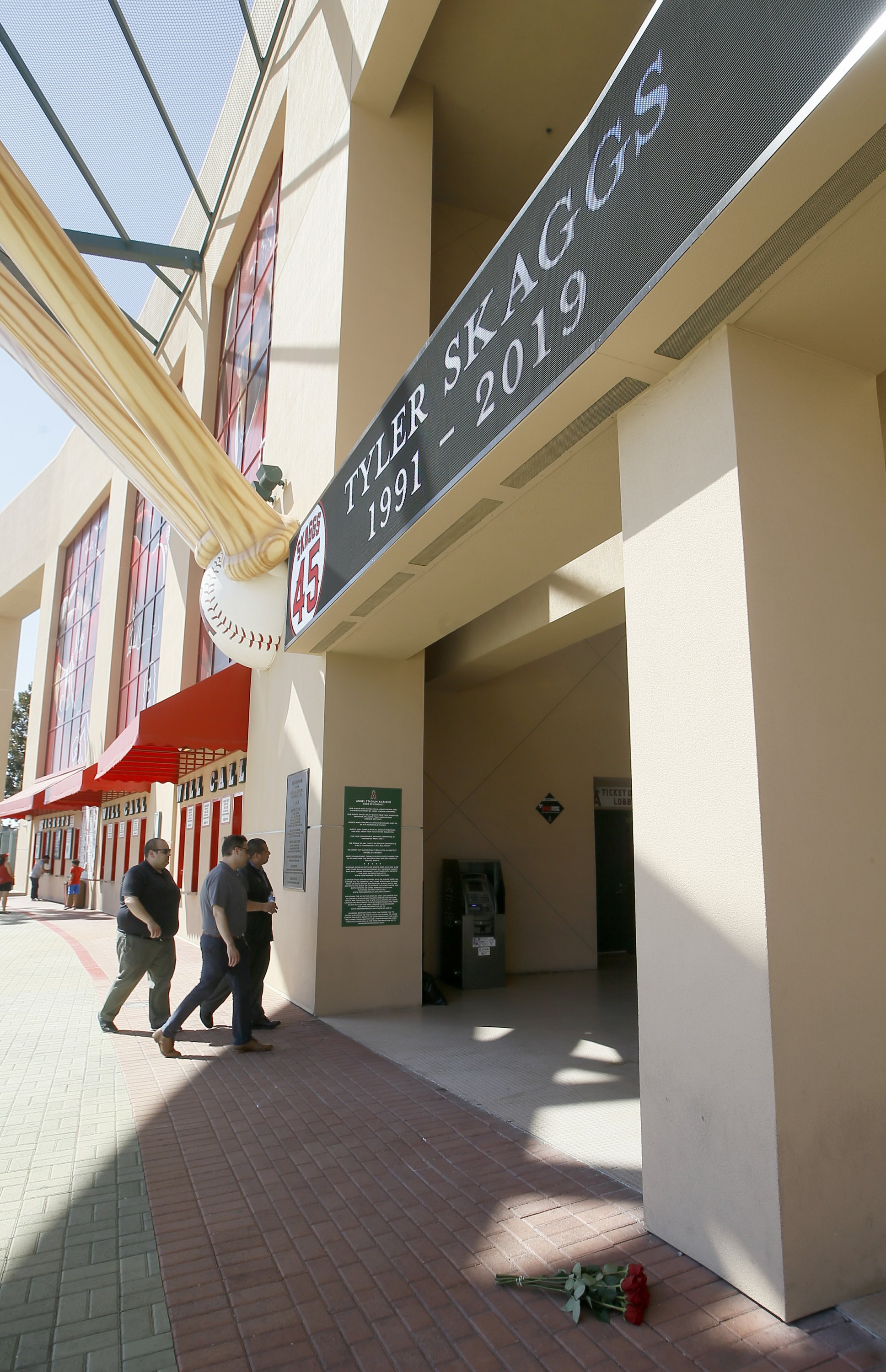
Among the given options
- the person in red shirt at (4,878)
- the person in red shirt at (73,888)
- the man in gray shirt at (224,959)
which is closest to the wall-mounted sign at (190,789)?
the person in red shirt at (4,878)

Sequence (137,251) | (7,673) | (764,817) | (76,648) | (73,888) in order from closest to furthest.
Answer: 1. (764,817)
2. (137,251)
3. (73,888)
4. (76,648)
5. (7,673)

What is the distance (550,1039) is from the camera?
671cm

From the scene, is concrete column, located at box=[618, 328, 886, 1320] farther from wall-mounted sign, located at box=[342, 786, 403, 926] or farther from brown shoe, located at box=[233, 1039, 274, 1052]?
wall-mounted sign, located at box=[342, 786, 403, 926]

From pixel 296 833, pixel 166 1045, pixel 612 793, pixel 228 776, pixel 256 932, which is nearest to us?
pixel 166 1045

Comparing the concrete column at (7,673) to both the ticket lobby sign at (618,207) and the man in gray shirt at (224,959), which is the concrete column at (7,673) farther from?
the ticket lobby sign at (618,207)

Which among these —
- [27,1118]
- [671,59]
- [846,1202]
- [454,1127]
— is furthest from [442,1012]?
[671,59]

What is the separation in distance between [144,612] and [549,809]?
13618 millimetres

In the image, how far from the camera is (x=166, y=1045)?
20.5 ft

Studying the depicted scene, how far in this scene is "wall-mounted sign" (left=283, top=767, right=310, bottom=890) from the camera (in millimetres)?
8195

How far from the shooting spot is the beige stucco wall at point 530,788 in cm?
1041

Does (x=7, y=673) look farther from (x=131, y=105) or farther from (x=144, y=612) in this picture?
(x=131, y=105)

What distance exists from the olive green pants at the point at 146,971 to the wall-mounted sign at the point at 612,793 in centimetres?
627

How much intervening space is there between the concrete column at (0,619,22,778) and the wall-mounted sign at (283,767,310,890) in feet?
94.5

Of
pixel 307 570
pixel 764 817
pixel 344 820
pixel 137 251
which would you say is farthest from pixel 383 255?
pixel 137 251
